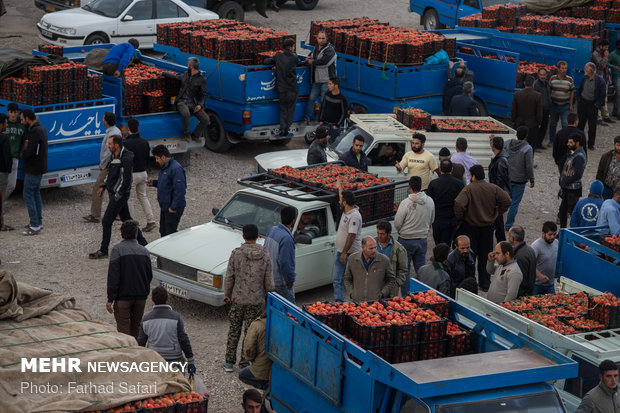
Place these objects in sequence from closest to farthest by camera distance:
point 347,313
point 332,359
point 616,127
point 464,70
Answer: point 332,359 < point 347,313 < point 464,70 < point 616,127

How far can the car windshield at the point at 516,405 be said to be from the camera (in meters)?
7.41

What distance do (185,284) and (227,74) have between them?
7.28 meters

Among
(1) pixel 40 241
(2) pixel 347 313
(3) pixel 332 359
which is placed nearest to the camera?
(3) pixel 332 359

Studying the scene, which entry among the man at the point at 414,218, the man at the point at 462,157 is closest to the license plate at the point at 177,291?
the man at the point at 414,218

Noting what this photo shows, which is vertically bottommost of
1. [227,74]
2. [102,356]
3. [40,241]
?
[40,241]

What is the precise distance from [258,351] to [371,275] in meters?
1.98

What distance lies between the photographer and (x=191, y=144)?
58.5 ft

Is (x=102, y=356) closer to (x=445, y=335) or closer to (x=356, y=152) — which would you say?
(x=445, y=335)

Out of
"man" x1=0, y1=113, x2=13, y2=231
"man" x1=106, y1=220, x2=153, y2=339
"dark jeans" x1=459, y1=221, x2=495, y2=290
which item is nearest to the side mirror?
"man" x1=106, y1=220, x2=153, y2=339

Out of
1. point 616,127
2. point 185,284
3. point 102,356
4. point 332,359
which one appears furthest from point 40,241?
point 616,127

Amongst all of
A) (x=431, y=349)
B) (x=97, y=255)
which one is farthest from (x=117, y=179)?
(x=431, y=349)

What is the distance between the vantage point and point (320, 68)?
736 inches

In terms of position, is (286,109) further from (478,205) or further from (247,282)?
(247,282)

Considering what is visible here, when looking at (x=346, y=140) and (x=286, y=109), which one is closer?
(x=346, y=140)
